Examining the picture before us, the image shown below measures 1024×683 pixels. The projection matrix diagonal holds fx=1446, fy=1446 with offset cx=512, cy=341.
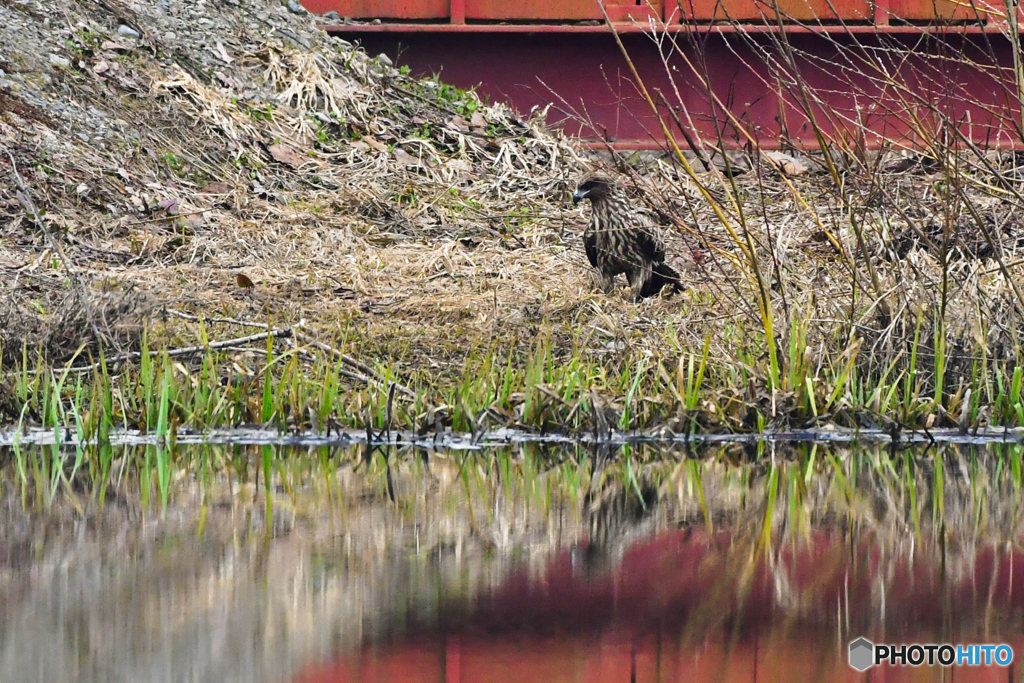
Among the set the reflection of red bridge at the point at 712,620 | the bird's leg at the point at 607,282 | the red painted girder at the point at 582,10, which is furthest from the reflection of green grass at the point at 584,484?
the red painted girder at the point at 582,10

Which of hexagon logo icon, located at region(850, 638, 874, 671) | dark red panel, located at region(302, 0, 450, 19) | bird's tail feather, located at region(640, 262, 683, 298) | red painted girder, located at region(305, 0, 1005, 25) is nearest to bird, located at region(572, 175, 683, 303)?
bird's tail feather, located at region(640, 262, 683, 298)

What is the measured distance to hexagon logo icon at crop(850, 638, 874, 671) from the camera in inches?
102

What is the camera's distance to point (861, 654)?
2.65 metres

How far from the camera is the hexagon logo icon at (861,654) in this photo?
2591 mm

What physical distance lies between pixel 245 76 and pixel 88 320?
5.68m

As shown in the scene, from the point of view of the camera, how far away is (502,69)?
11.7 m

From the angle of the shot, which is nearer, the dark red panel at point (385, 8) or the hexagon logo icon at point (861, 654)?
the hexagon logo icon at point (861, 654)

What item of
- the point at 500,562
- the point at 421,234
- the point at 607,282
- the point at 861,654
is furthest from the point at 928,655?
the point at 421,234

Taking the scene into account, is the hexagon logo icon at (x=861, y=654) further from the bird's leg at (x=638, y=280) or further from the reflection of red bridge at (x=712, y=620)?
the bird's leg at (x=638, y=280)

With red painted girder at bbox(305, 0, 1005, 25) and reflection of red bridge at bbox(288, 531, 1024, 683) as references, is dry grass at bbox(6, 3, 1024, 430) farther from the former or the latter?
reflection of red bridge at bbox(288, 531, 1024, 683)

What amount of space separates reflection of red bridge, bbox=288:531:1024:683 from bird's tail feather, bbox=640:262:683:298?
159 inches

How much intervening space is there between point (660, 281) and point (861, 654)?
16.6ft

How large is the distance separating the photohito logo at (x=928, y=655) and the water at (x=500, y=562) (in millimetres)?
41

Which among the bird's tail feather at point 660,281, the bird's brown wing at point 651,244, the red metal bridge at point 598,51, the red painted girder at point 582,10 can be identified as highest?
the red painted girder at point 582,10
